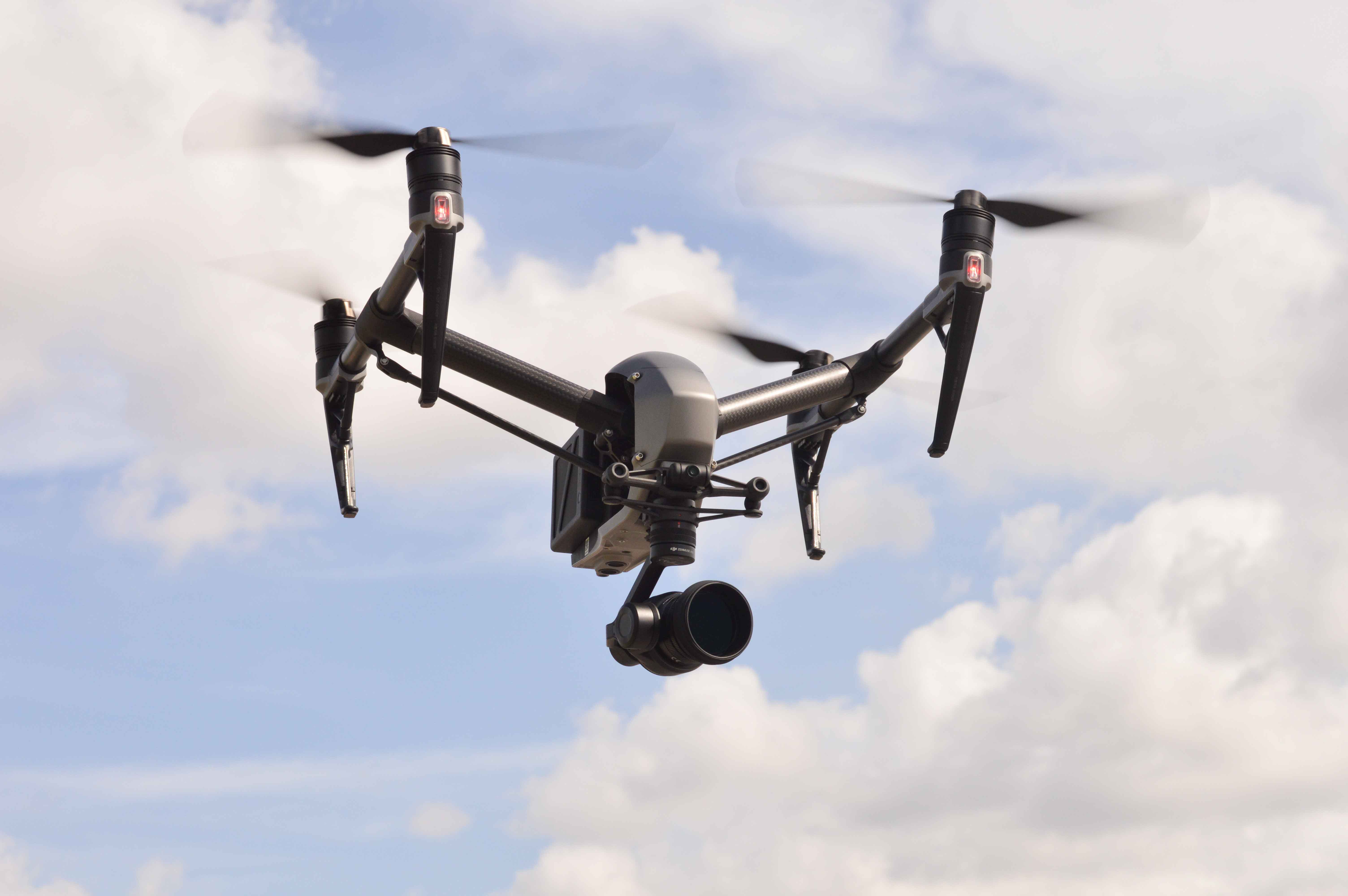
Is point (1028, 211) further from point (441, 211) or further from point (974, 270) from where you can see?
point (441, 211)

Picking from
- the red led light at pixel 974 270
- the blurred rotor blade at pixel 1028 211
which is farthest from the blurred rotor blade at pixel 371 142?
the blurred rotor blade at pixel 1028 211

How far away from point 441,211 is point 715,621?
19.5 ft

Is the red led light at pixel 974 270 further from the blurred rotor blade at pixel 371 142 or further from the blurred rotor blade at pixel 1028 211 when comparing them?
the blurred rotor blade at pixel 371 142

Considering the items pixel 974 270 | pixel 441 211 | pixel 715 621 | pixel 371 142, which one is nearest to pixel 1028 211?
pixel 974 270

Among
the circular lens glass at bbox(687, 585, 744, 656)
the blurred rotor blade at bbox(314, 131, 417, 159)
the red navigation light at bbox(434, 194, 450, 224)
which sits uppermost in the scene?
the blurred rotor blade at bbox(314, 131, 417, 159)

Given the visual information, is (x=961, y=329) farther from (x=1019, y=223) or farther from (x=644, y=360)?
(x=644, y=360)

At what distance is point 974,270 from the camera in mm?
19062

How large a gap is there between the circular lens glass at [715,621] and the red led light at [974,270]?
490cm

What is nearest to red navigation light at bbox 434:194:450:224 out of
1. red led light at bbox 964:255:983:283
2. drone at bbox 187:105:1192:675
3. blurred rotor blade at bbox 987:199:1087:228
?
drone at bbox 187:105:1192:675

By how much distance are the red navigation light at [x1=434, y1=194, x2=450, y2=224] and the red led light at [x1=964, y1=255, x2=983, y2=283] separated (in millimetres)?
6530

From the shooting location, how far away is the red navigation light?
16.6 m

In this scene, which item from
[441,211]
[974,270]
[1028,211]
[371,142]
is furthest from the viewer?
[1028,211]

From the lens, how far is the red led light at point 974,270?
19.0 m

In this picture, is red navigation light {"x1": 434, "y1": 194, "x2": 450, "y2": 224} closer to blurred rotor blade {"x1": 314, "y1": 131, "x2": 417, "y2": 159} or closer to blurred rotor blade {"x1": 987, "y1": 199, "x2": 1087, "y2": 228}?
blurred rotor blade {"x1": 314, "y1": 131, "x2": 417, "y2": 159}
